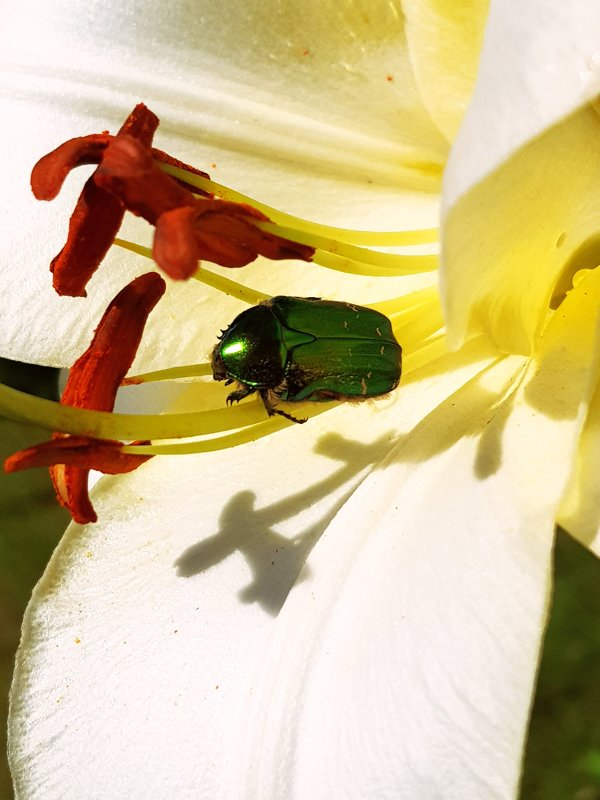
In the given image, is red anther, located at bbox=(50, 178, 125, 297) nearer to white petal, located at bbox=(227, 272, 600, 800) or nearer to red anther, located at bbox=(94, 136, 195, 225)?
red anther, located at bbox=(94, 136, 195, 225)

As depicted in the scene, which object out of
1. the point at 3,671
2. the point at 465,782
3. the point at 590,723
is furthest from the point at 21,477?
the point at 465,782

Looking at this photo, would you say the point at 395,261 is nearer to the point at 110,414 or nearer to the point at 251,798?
the point at 110,414

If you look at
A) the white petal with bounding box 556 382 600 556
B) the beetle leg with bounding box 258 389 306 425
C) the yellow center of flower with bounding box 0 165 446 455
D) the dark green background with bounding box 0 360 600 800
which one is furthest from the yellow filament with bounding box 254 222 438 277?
the dark green background with bounding box 0 360 600 800

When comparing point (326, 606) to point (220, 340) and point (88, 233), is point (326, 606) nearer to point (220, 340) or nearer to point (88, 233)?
point (220, 340)

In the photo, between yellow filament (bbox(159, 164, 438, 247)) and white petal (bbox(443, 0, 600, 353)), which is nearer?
white petal (bbox(443, 0, 600, 353))

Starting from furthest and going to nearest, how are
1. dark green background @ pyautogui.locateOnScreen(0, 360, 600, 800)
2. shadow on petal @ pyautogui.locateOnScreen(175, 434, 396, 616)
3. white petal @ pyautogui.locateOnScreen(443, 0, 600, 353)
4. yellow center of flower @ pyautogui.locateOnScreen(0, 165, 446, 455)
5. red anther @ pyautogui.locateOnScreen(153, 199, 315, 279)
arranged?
dark green background @ pyautogui.locateOnScreen(0, 360, 600, 800) → shadow on petal @ pyautogui.locateOnScreen(175, 434, 396, 616) → yellow center of flower @ pyautogui.locateOnScreen(0, 165, 446, 455) → red anther @ pyautogui.locateOnScreen(153, 199, 315, 279) → white petal @ pyautogui.locateOnScreen(443, 0, 600, 353)

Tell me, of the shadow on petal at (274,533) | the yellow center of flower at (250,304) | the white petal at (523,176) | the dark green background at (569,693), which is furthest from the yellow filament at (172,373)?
the dark green background at (569,693)

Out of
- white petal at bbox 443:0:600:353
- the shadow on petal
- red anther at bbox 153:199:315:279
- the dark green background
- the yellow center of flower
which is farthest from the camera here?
the dark green background
